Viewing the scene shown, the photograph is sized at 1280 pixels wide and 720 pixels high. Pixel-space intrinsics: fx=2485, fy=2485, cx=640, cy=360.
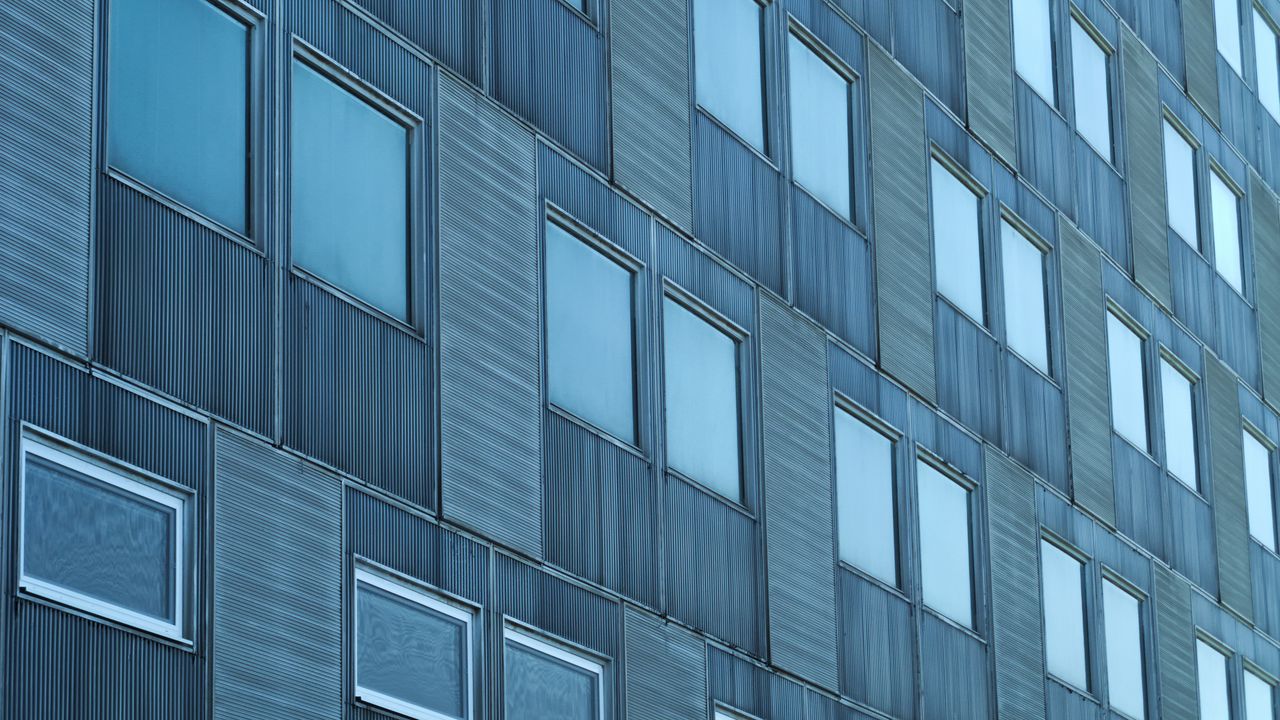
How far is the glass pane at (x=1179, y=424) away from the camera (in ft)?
128

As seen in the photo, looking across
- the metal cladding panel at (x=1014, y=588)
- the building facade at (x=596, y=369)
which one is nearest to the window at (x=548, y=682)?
the building facade at (x=596, y=369)

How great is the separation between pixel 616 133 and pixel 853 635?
260 inches

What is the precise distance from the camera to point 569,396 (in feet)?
74.9

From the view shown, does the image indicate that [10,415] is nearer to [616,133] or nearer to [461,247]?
[461,247]

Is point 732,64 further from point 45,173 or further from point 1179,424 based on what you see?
point 1179,424

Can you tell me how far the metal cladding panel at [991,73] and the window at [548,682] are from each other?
1353 cm

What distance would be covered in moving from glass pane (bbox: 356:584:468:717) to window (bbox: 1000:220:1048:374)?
1485cm

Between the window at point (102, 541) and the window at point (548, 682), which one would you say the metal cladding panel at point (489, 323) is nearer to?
the window at point (548, 682)

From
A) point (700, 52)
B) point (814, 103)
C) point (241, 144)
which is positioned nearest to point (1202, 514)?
point (814, 103)

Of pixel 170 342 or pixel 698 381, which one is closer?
pixel 170 342

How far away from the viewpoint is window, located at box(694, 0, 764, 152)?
26.7 m

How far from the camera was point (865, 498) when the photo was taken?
93.4 feet

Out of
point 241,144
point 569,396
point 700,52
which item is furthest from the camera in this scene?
point 700,52

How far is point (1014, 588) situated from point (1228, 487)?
34.8 ft
